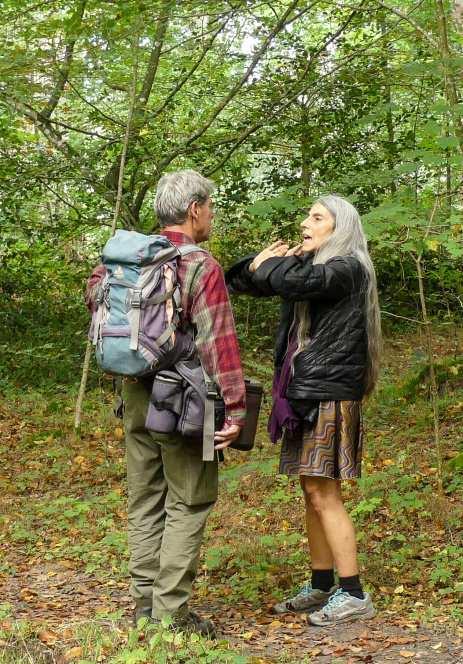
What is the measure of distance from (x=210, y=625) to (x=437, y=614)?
1.20 meters

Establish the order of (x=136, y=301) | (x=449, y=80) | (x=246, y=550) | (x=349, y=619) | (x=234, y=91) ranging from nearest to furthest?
(x=136, y=301), (x=349, y=619), (x=449, y=80), (x=246, y=550), (x=234, y=91)

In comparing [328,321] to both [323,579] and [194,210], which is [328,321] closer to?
[194,210]

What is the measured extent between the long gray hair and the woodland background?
0.76 m

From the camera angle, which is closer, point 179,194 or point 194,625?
point 179,194

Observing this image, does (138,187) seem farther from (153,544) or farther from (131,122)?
(153,544)

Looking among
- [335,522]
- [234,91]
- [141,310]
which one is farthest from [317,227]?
[234,91]

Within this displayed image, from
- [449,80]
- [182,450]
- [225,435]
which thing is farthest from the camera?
[449,80]

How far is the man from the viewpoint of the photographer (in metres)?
3.65

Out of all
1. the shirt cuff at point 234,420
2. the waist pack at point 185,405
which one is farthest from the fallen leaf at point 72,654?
the shirt cuff at point 234,420

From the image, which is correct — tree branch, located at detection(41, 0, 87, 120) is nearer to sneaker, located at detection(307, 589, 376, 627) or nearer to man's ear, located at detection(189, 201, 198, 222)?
man's ear, located at detection(189, 201, 198, 222)

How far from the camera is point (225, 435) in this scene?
12.0ft

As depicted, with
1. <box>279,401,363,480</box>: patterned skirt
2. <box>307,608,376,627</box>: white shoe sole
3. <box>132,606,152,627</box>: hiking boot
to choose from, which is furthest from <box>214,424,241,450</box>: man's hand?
<box>307,608,376,627</box>: white shoe sole

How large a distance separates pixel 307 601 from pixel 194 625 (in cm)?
76

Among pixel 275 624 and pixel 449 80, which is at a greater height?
pixel 449 80
